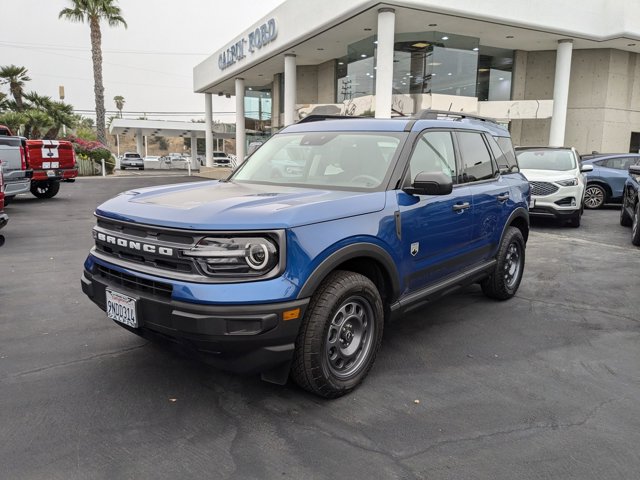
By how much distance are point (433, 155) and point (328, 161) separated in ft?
3.03

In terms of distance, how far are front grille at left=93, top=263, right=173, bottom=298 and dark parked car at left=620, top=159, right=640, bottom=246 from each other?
767 centimetres

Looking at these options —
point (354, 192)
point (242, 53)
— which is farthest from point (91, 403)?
point (242, 53)

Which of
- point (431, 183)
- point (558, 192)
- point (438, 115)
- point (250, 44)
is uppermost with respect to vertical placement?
point (250, 44)

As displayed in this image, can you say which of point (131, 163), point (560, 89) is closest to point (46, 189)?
point (560, 89)

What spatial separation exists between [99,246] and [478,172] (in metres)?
3.49

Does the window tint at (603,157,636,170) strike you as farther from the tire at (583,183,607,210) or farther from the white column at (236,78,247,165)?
the white column at (236,78,247,165)

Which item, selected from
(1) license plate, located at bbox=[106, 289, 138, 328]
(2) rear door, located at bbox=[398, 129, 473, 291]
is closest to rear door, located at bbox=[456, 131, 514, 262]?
(2) rear door, located at bbox=[398, 129, 473, 291]

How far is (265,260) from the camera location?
9.22 feet

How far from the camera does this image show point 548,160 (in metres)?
11.6

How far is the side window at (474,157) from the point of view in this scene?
4711 mm

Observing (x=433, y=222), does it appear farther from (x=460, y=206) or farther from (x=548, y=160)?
(x=548, y=160)

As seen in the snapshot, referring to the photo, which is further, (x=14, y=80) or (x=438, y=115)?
(x=14, y=80)

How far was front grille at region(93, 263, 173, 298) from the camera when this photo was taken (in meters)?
2.94

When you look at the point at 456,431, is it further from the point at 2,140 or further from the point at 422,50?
the point at 422,50
